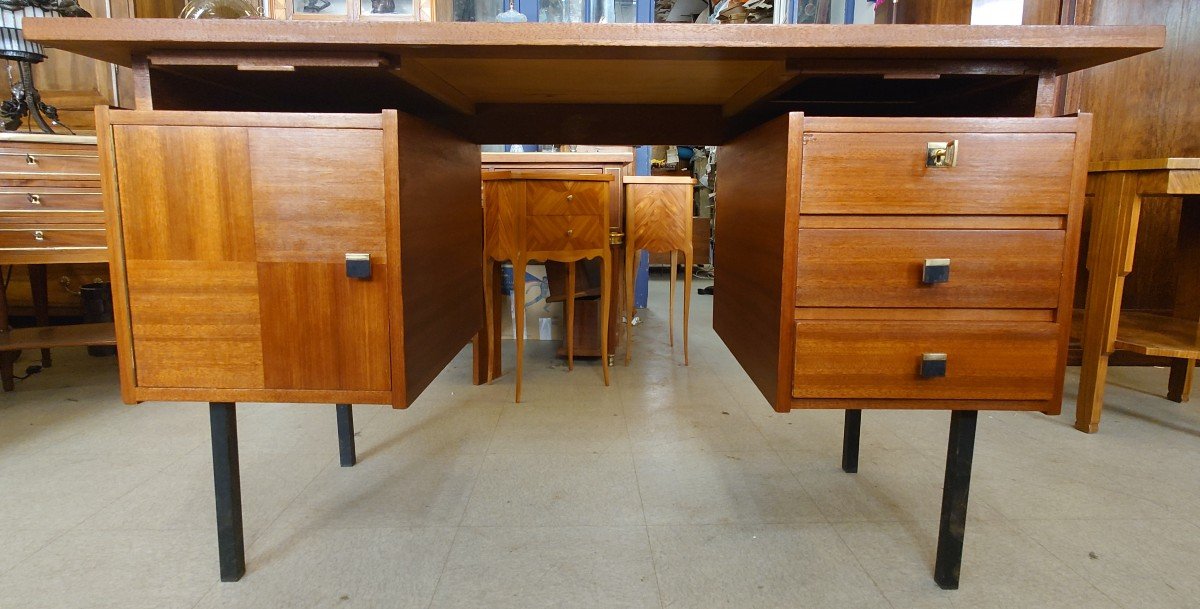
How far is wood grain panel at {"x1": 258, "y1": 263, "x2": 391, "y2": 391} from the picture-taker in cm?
87

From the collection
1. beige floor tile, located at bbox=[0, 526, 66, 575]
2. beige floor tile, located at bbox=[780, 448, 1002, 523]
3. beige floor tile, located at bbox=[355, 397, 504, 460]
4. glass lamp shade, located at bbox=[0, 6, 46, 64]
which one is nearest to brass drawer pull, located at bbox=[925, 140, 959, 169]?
beige floor tile, located at bbox=[780, 448, 1002, 523]

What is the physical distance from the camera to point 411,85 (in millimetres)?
1124

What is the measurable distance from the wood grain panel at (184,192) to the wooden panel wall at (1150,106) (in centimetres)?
299

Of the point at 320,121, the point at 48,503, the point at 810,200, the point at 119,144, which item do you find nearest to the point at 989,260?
the point at 810,200

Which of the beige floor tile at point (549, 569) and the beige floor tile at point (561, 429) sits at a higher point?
the beige floor tile at point (561, 429)

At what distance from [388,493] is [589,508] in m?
0.46

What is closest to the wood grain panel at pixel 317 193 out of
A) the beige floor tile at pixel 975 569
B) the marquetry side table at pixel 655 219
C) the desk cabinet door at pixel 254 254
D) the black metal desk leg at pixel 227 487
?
the desk cabinet door at pixel 254 254

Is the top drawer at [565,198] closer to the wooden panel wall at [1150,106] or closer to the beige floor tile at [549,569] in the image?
the beige floor tile at [549,569]

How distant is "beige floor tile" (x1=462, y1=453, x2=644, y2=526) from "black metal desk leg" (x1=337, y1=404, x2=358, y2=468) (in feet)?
1.10

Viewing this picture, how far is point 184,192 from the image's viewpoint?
85cm

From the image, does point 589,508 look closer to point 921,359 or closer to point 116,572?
point 921,359

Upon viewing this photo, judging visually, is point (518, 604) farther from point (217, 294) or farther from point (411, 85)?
point (411, 85)

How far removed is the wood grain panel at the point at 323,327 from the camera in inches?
34.3

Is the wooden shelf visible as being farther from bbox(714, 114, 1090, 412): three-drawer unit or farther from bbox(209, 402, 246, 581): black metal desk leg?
bbox(714, 114, 1090, 412): three-drawer unit
